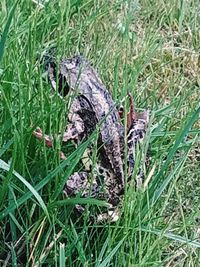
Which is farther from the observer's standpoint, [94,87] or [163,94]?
[163,94]

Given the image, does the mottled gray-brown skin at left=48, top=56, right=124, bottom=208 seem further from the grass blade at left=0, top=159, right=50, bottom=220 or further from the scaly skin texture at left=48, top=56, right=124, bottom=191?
the grass blade at left=0, top=159, right=50, bottom=220

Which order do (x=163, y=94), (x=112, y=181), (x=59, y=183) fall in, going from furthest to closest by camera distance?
(x=163, y=94) < (x=112, y=181) < (x=59, y=183)

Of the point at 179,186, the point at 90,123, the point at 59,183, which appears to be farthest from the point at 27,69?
the point at 179,186

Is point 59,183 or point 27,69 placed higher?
point 27,69

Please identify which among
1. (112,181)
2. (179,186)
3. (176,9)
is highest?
(176,9)

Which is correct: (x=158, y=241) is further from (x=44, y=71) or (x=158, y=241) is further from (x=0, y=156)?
(x=44, y=71)

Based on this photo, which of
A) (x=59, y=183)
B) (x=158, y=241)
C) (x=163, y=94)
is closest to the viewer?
(x=158, y=241)

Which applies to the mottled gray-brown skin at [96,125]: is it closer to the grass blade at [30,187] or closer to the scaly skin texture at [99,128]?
the scaly skin texture at [99,128]

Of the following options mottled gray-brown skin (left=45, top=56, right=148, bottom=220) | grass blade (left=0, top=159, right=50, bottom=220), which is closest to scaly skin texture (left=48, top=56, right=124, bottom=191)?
mottled gray-brown skin (left=45, top=56, right=148, bottom=220)

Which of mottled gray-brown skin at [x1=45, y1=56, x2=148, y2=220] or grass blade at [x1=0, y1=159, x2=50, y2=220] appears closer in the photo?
grass blade at [x1=0, y1=159, x2=50, y2=220]

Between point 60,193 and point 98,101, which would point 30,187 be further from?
point 98,101
